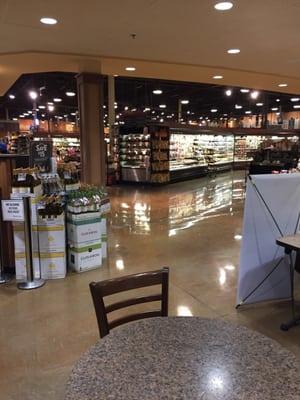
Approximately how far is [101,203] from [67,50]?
284 cm

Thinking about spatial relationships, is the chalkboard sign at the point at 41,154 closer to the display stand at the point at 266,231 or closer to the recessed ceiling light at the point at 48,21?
the recessed ceiling light at the point at 48,21

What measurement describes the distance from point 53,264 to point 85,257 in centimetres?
42

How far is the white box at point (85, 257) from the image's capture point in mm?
4387

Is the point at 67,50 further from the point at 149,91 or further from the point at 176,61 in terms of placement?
the point at 149,91

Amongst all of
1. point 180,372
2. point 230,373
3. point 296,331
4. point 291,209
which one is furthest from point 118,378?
point 291,209

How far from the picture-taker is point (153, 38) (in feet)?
16.6

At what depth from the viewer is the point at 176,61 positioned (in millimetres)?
6457

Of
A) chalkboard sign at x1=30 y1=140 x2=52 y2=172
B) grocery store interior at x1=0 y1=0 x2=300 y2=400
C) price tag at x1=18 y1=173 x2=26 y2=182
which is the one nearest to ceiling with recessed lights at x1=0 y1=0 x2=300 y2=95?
grocery store interior at x1=0 y1=0 x2=300 y2=400

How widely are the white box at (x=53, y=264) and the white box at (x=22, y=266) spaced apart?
→ 2.4 inches

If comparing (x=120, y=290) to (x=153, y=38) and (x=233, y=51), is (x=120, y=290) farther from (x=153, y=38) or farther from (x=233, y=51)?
(x=233, y=51)

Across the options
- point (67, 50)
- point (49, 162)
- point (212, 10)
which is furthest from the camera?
point (67, 50)

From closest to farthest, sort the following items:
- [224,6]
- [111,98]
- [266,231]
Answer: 1. [266,231]
2. [224,6]
3. [111,98]

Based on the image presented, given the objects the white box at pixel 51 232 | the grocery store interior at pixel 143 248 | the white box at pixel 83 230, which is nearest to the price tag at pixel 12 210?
the grocery store interior at pixel 143 248

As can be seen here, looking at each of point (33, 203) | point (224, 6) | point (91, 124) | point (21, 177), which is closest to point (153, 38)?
point (224, 6)
